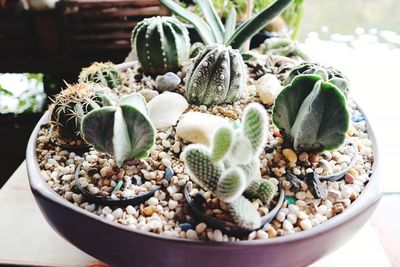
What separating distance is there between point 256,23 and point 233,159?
1.57ft

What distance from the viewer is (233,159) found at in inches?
22.5

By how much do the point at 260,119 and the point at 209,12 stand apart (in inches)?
21.7

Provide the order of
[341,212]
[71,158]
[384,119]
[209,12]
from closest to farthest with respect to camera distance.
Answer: [341,212] < [71,158] < [209,12] < [384,119]

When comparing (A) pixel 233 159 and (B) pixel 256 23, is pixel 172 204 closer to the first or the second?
(A) pixel 233 159

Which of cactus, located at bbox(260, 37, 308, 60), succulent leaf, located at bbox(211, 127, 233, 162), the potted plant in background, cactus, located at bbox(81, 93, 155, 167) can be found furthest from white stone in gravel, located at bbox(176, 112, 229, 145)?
cactus, located at bbox(260, 37, 308, 60)

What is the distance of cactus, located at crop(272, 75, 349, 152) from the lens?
0.67 meters

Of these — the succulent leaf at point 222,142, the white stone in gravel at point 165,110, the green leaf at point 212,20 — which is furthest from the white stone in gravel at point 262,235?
the green leaf at point 212,20

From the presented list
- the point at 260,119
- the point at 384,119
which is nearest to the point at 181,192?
the point at 260,119

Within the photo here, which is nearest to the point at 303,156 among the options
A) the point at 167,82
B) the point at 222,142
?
the point at 222,142

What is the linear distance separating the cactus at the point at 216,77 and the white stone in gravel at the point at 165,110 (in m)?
0.05

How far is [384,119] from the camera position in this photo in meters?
1.17

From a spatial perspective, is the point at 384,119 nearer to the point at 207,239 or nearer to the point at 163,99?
the point at 163,99

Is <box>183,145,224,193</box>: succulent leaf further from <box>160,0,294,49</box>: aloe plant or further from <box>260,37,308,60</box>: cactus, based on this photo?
<box>260,37,308,60</box>: cactus

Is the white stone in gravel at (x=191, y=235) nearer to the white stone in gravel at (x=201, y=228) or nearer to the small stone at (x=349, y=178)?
the white stone in gravel at (x=201, y=228)
